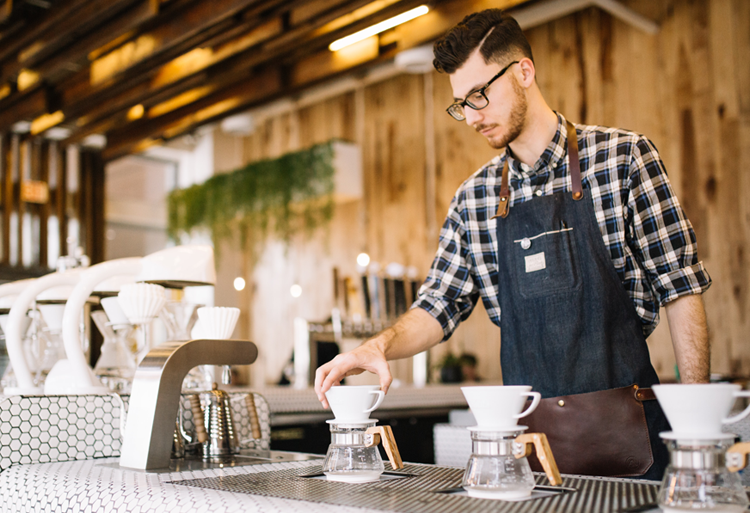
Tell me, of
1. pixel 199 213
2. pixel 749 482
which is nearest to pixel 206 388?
pixel 749 482

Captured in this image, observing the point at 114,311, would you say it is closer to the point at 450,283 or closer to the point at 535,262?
the point at 450,283

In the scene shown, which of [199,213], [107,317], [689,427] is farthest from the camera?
[199,213]

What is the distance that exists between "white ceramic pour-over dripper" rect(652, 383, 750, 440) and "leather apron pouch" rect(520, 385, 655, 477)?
67cm

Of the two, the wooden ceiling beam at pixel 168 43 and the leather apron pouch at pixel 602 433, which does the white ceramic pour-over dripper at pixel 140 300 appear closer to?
the leather apron pouch at pixel 602 433

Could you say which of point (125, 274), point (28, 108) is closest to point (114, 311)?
point (125, 274)

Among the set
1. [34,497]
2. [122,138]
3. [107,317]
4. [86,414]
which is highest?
[122,138]

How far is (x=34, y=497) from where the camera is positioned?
3.91 feet

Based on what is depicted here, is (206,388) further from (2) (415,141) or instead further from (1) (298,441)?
(2) (415,141)

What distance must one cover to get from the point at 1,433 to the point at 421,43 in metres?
3.05

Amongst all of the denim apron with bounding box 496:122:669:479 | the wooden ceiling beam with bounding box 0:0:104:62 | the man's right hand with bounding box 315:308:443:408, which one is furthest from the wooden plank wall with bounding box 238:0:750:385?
the man's right hand with bounding box 315:308:443:408

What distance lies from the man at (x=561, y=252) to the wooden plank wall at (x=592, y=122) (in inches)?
108

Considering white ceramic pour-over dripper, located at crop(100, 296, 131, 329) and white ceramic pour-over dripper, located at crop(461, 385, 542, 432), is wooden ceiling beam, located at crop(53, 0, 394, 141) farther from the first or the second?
white ceramic pour-over dripper, located at crop(461, 385, 542, 432)

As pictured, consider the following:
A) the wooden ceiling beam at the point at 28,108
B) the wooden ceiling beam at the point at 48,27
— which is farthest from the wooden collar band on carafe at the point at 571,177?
the wooden ceiling beam at the point at 28,108

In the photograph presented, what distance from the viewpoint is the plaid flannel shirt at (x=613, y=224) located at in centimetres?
151
